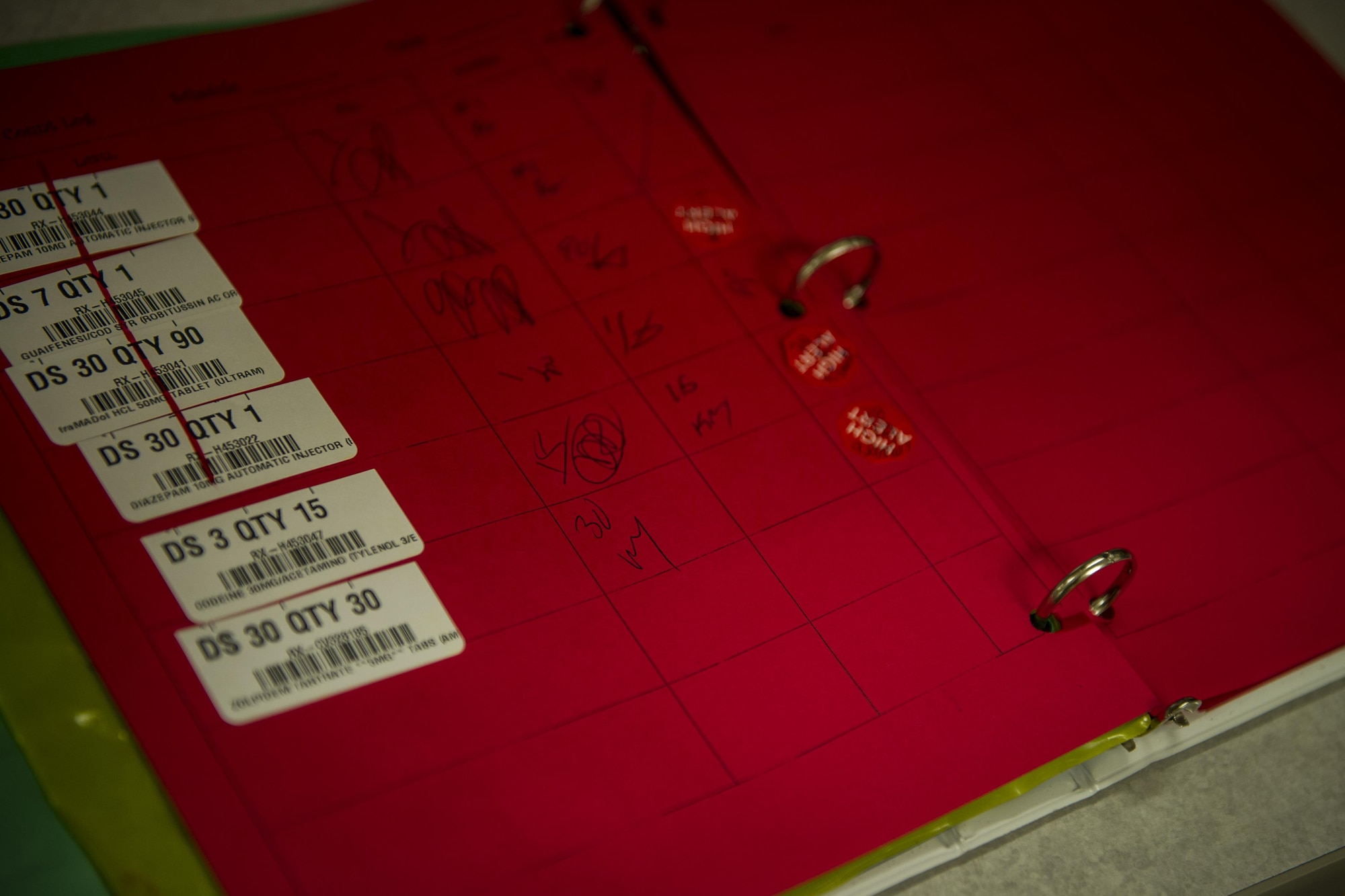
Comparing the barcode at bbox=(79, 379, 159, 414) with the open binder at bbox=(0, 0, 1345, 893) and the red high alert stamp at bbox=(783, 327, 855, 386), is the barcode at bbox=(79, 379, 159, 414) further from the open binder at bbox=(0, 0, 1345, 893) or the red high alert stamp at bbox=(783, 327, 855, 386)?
the red high alert stamp at bbox=(783, 327, 855, 386)

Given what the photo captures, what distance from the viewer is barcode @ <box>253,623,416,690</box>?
1.53ft

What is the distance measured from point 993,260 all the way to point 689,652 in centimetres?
37

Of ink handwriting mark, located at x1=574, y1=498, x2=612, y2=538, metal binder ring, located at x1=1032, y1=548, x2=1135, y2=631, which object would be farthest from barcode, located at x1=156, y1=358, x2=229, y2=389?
metal binder ring, located at x1=1032, y1=548, x2=1135, y2=631

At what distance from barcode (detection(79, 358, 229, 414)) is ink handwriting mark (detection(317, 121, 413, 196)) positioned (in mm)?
157

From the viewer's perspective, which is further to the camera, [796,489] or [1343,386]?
[1343,386]

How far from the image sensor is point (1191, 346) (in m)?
0.67

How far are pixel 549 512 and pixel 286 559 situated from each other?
0.14 m

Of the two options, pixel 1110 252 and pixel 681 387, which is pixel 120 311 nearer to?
pixel 681 387

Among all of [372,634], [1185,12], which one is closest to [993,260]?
[1185,12]

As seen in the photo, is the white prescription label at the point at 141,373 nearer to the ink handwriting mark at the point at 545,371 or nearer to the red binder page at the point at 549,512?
the red binder page at the point at 549,512

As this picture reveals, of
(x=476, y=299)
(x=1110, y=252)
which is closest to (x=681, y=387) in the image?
(x=476, y=299)

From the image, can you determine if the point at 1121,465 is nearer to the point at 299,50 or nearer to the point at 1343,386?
the point at 1343,386

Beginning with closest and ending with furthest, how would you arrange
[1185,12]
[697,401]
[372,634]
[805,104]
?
[372,634] < [697,401] < [805,104] < [1185,12]

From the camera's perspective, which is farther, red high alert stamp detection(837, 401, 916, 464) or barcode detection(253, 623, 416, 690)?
red high alert stamp detection(837, 401, 916, 464)
